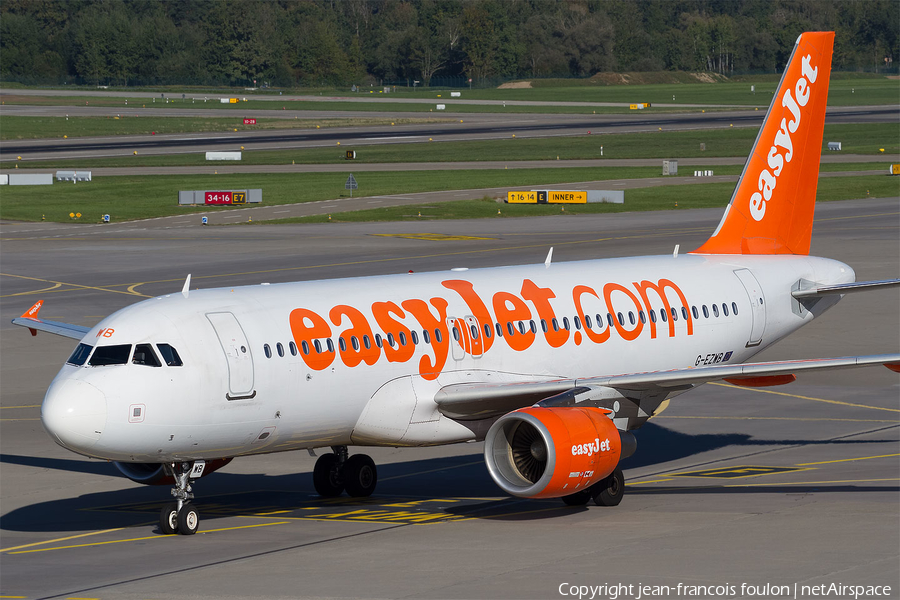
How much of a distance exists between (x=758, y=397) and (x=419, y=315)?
17.3 m

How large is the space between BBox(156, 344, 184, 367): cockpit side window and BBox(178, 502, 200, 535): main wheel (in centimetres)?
297

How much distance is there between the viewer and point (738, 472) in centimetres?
3123

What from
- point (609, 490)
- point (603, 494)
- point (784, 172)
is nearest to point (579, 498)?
point (603, 494)

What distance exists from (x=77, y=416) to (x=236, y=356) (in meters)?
3.20

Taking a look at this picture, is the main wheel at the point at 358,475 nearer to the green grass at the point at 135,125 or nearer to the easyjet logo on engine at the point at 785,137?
the easyjet logo on engine at the point at 785,137

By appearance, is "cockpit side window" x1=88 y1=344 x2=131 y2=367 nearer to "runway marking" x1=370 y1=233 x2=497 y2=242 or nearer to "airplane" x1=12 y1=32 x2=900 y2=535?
"airplane" x1=12 y1=32 x2=900 y2=535

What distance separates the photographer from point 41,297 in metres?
61.0

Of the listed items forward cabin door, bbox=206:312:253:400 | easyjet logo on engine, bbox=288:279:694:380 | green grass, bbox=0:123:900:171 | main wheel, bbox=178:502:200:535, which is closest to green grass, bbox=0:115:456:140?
green grass, bbox=0:123:900:171

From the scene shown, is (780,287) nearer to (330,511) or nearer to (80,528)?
(330,511)

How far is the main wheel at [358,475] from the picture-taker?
29344 millimetres

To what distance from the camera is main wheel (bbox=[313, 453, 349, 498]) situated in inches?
1156

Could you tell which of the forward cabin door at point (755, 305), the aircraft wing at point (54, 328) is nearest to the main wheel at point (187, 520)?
the aircraft wing at point (54, 328)

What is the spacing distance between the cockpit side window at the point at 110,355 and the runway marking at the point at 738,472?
1382cm

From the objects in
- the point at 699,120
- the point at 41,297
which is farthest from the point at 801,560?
the point at 699,120
